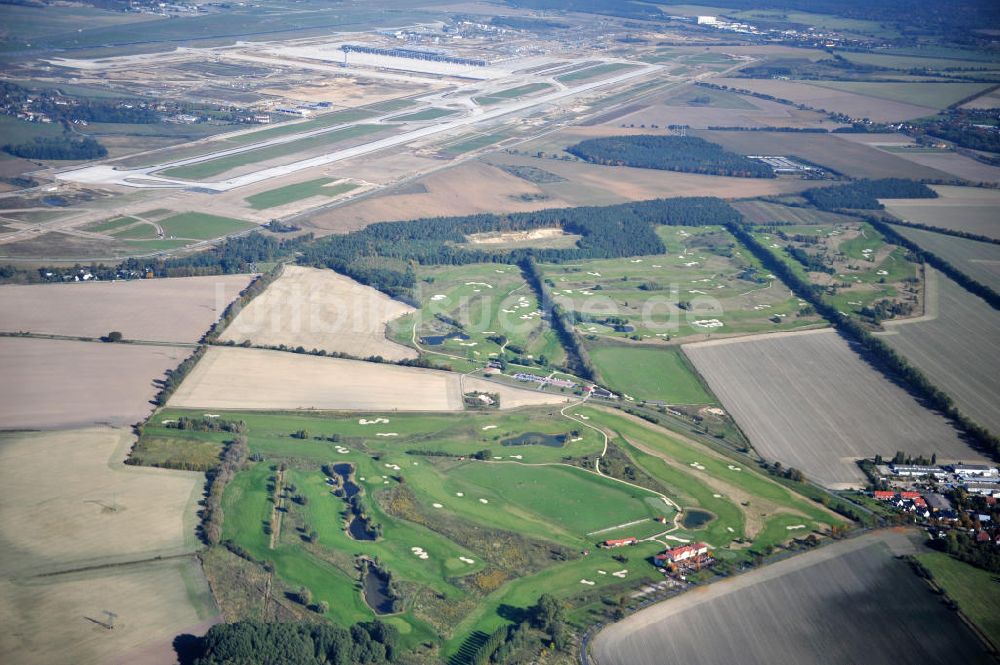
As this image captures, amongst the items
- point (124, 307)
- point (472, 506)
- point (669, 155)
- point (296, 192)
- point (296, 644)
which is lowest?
point (472, 506)

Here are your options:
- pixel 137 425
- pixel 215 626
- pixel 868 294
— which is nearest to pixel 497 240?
pixel 868 294

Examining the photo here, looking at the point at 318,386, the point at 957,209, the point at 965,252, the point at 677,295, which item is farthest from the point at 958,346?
the point at 318,386

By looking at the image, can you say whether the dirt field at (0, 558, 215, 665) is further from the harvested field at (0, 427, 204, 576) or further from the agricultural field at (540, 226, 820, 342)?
the agricultural field at (540, 226, 820, 342)

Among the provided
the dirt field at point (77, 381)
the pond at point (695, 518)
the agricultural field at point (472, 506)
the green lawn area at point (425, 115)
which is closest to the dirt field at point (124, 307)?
the dirt field at point (77, 381)

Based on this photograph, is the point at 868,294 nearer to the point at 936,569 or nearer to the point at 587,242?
the point at 587,242

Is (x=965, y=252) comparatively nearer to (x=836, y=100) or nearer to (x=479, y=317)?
(x=479, y=317)

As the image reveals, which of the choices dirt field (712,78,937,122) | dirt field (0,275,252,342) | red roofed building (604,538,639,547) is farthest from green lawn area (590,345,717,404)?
dirt field (712,78,937,122)
